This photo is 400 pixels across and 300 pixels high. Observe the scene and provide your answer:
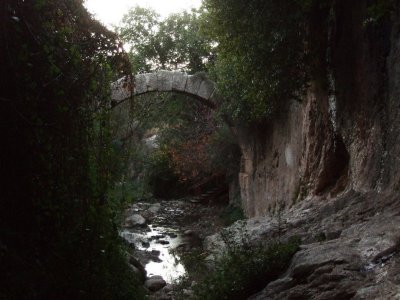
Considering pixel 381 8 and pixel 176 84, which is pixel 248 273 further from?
pixel 176 84

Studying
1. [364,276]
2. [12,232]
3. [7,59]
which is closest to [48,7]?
[7,59]

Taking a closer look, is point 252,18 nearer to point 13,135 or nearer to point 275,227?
point 275,227

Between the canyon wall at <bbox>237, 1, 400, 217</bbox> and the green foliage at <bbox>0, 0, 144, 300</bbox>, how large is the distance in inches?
88.7

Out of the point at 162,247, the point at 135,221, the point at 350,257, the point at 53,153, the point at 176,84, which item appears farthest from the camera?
the point at 135,221

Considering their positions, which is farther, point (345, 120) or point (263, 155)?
point (263, 155)

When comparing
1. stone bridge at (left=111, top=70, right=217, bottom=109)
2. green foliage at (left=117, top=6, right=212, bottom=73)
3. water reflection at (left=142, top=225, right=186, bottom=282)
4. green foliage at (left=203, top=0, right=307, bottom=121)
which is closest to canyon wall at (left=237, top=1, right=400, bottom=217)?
green foliage at (left=203, top=0, right=307, bottom=121)

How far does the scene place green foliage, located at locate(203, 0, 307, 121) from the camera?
5.37m

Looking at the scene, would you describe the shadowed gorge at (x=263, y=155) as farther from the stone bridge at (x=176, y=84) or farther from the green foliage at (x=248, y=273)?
the stone bridge at (x=176, y=84)

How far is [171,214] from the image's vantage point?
13969mm

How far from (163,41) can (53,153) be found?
13344 millimetres

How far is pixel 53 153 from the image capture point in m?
2.85

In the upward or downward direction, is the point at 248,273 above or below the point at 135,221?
below

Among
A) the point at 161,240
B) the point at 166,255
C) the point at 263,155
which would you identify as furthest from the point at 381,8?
the point at 161,240

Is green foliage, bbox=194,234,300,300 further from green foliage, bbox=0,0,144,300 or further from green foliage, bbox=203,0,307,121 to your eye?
green foliage, bbox=203,0,307,121
